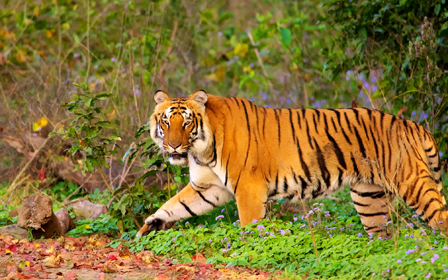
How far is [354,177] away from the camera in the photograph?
210 inches

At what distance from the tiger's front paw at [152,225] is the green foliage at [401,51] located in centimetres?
262

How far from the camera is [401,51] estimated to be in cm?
666

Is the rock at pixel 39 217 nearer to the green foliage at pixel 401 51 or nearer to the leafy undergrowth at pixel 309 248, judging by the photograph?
the leafy undergrowth at pixel 309 248

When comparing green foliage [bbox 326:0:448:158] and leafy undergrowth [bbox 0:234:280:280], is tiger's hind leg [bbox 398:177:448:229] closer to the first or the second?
green foliage [bbox 326:0:448:158]

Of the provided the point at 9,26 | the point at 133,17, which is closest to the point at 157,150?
the point at 133,17

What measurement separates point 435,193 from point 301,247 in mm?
1568

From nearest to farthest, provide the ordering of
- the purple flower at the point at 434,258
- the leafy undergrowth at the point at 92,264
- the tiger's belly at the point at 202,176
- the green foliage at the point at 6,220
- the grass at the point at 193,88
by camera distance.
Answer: the purple flower at the point at 434,258
the leafy undergrowth at the point at 92,264
the grass at the point at 193,88
the tiger's belly at the point at 202,176
the green foliage at the point at 6,220

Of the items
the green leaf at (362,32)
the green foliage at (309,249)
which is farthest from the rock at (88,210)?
the green leaf at (362,32)

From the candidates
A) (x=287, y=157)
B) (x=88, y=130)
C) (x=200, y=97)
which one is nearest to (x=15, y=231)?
(x=88, y=130)

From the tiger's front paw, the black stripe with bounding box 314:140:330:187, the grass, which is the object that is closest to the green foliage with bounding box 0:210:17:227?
the grass

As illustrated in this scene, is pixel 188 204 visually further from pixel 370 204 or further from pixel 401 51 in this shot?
pixel 401 51

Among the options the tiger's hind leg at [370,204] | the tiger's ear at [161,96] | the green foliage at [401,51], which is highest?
the green foliage at [401,51]

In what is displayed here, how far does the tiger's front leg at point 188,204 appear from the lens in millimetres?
5465

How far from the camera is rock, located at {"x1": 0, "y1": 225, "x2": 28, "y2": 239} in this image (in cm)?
525
